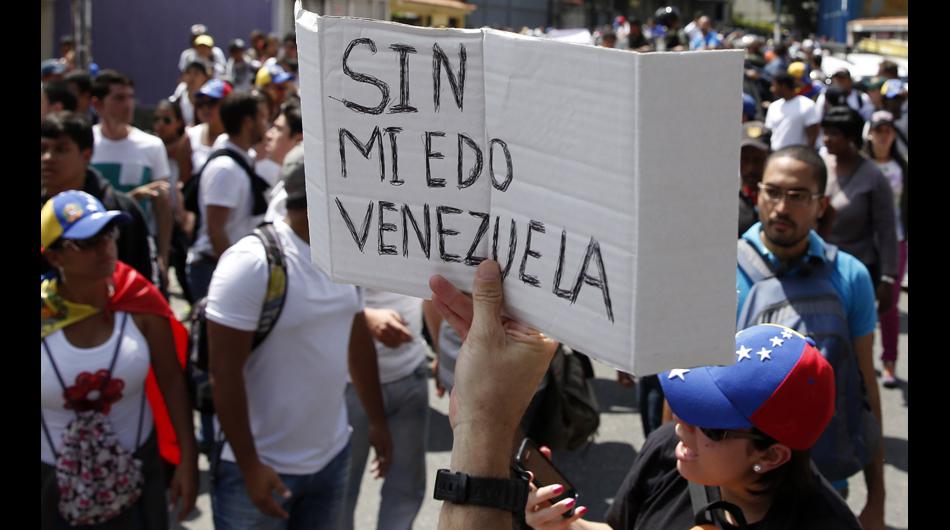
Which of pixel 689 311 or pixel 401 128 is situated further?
pixel 401 128

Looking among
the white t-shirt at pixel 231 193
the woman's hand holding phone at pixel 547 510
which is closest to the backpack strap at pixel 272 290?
the woman's hand holding phone at pixel 547 510

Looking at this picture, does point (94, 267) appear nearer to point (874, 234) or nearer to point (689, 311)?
point (689, 311)

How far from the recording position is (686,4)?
60000 millimetres

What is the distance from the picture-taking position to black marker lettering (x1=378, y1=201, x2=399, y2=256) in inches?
69.8

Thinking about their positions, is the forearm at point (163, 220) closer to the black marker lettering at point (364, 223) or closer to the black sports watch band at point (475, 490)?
the black marker lettering at point (364, 223)

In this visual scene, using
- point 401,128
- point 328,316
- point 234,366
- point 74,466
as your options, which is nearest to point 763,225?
point 328,316

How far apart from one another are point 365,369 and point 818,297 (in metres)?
1.51

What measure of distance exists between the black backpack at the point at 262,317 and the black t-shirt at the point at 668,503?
3.92 ft

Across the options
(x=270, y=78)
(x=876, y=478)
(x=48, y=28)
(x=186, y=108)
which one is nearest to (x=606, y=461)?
(x=876, y=478)

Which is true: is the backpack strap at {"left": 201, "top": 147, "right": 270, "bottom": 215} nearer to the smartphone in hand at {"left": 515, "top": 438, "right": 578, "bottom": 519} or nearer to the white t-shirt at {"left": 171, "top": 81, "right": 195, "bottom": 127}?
the smartphone in hand at {"left": 515, "top": 438, "right": 578, "bottom": 519}

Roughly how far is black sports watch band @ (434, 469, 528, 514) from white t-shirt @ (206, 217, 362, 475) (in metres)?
1.49

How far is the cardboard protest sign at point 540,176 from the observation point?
1.34 m

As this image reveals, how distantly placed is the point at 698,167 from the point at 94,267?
7.51 ft
